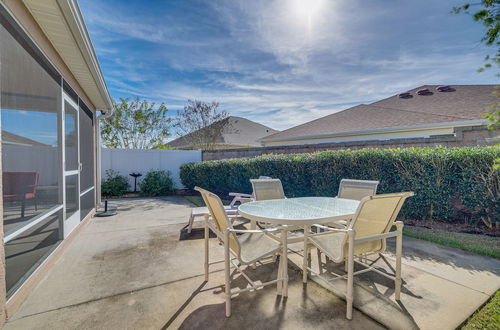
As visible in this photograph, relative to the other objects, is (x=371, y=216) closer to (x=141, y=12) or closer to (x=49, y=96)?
(x=49, y=96)

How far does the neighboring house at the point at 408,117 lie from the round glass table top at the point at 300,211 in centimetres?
625

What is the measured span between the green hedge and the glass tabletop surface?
220 centimetres

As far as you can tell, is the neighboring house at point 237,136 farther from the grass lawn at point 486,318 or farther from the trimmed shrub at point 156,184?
the grass lawn at point 486,318

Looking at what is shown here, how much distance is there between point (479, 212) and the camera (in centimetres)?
435

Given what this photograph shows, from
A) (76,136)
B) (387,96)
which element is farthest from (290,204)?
(387,96)

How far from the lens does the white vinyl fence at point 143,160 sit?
1009 cm

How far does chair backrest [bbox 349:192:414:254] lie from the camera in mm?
2180


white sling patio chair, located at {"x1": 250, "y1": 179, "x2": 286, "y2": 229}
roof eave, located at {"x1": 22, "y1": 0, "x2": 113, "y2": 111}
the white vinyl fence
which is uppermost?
roof eave, located at {"x1": 22, "y1": 0, "x2": 113, "y2": 111}

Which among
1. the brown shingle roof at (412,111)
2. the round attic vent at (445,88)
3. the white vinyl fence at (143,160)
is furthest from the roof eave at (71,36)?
the round attic vent at (445,88)

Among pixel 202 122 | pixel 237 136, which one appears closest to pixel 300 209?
pixel 202 122

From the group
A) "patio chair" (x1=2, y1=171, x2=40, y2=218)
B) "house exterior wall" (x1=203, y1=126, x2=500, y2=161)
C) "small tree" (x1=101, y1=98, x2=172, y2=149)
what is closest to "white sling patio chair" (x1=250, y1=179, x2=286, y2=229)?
"patio chair" (x1=2, y1=171, x2=40, y2=218)

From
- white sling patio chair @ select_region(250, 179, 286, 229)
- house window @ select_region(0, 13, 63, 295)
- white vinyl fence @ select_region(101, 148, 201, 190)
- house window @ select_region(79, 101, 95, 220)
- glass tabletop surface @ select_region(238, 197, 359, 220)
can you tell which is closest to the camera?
house window @ select_region(0, 13, 63, 295)

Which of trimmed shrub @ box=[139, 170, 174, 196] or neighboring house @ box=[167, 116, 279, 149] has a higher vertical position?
neighboring house @ box=[167, 116, 279, 149]

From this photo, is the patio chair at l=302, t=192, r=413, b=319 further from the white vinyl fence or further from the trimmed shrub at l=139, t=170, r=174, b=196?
the white vinyl fence
